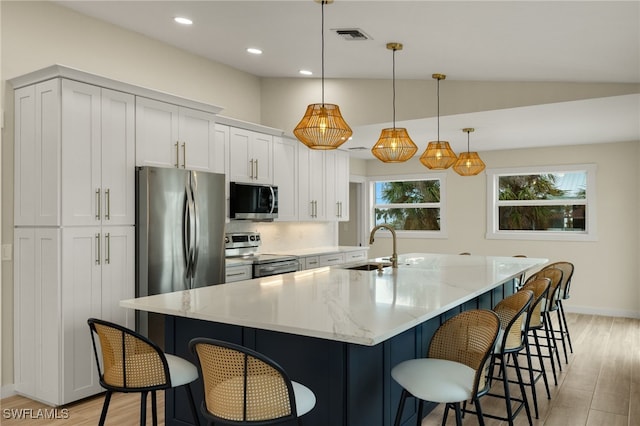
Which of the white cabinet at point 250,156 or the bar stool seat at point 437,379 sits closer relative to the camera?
the bar stool seat at point 437,379

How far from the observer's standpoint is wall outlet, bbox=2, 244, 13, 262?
364 cm

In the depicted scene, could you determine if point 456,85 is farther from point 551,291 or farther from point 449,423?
point 449,423

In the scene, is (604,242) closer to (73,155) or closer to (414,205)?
(414,205)

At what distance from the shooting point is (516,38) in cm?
349

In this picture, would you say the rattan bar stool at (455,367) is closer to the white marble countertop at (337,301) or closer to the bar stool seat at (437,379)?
the bar stool seat at (437,379)

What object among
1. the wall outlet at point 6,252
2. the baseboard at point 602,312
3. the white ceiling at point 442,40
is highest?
the white ceiling at point 442,40

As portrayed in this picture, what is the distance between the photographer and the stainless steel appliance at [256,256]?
504 cm

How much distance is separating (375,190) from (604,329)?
170 inches

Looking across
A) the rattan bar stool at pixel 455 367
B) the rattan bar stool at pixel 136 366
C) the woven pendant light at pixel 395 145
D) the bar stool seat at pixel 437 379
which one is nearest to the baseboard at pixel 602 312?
the woven pendant light at pixel 395 145

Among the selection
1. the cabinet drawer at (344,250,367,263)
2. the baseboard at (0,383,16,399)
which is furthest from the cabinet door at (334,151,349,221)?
the baseboard at (0,383,16,399)

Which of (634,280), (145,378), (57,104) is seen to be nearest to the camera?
(145,378)

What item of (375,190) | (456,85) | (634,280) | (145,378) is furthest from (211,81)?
(634,280)

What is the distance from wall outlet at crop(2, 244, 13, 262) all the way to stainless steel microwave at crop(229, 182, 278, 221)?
1.99 m

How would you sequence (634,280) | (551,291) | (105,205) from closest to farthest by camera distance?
(105,205) < (551,291) < (634,280)
